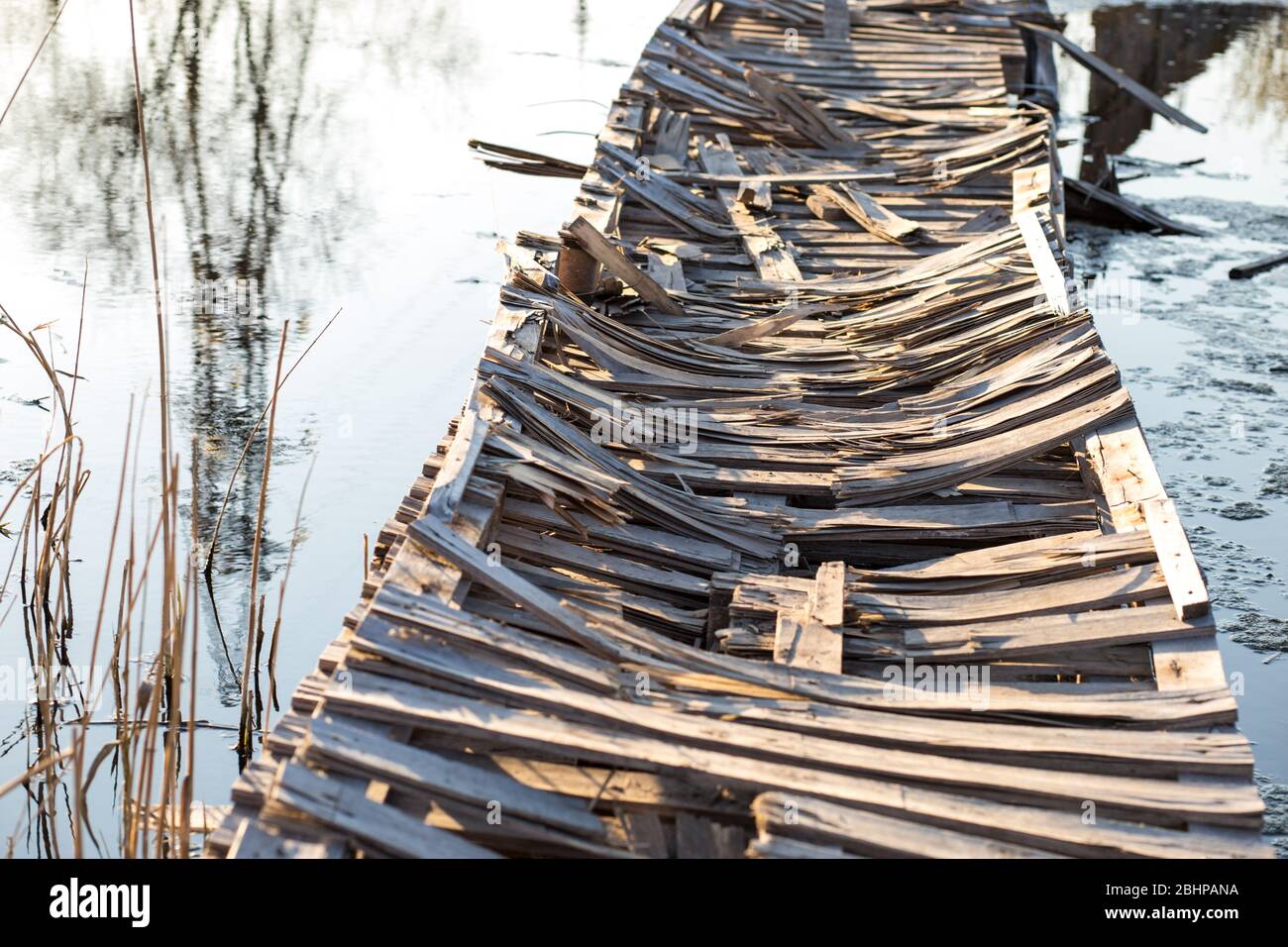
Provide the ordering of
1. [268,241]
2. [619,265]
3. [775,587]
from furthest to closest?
[268,241] < [619,265] < [775,587]

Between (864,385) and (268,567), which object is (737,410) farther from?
(268,567)

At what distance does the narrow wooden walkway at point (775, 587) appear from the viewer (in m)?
3.38

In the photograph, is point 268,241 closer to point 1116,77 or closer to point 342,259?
point 342,259

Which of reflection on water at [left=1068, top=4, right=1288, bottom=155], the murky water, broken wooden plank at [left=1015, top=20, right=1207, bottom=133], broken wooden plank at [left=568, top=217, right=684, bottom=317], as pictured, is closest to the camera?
broken wooden plank at [left=568, top=217, right=684, bottom=317]

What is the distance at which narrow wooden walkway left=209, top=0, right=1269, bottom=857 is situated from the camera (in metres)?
3.38

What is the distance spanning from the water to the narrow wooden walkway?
1188 millimetres

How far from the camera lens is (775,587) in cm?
463

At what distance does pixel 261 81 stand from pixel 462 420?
36.0 ft

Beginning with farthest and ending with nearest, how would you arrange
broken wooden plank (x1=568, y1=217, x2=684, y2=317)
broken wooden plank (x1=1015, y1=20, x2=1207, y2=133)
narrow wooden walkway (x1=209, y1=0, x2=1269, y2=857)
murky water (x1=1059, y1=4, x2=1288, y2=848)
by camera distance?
broken wooden plank (x1=1015, y1=20, x2=1207, y2=133), murky water (x1=1059, y1=4, x2=1288, y2=848), broken wooden plank (x1=568, y1=217, x2=684, y2=317), narrow wooden walkway (x1=209, y1=0, x2=1269, y2=857)

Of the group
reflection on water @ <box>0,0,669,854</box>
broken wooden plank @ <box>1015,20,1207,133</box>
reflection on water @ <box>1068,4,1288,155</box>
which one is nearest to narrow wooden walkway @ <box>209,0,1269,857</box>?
→ reflection on water @ <box>0,0,669,854</box>

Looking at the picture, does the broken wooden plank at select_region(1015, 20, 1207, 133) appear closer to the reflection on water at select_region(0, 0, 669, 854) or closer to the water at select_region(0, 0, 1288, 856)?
the water at select_region(0, 0, 1288, 856)

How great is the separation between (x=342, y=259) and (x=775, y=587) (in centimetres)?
704

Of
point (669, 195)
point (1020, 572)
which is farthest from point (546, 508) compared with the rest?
point (669, 195)

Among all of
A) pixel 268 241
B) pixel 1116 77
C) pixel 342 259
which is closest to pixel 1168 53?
pixel 1116 77
